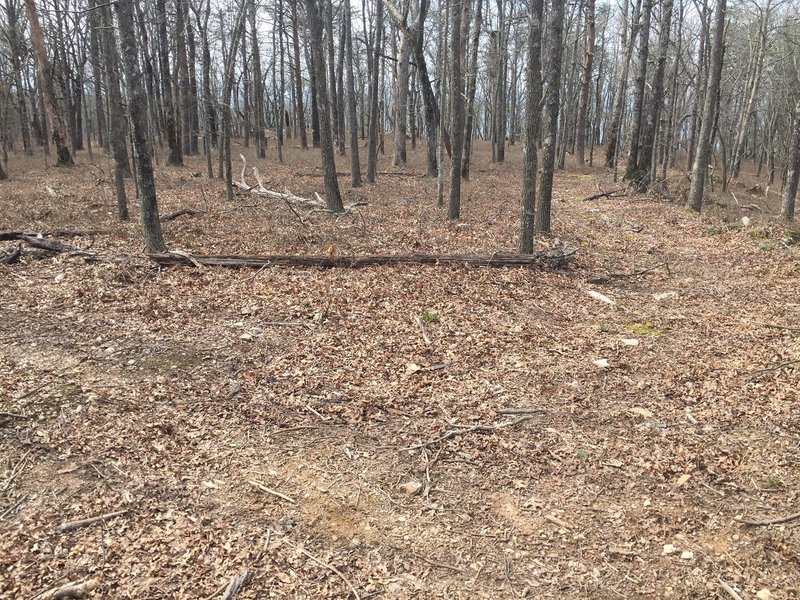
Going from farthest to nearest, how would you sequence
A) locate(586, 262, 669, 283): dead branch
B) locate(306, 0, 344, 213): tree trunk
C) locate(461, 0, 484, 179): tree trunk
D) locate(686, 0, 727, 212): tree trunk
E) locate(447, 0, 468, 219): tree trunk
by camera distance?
1. locate(461, 0, 484, 179): tree trunk
2. locate(686, 0, 727, 212): tree trunk
3. locate(447, 0, 468, 219): tree trunk
4. locate(306, 0, 344, 213): tree trunk
5. locate(586, 262, 669, 283): dead branch

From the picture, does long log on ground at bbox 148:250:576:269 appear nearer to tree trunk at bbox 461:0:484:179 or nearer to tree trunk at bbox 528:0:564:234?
tree trunk at bbox 528:0:564:234

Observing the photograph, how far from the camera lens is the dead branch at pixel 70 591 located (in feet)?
9.35

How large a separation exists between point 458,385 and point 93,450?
320cm

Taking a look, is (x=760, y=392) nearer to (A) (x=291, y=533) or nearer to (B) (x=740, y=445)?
(B) (x=740, y=445)

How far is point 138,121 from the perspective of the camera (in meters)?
7.74

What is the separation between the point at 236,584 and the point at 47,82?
2101cm

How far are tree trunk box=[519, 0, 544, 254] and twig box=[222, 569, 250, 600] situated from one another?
7.08 m

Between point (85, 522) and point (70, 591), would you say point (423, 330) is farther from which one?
point (70, 591)

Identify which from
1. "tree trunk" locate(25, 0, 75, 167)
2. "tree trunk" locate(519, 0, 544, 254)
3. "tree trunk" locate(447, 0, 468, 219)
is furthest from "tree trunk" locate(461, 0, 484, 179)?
"tree trunk" locate(25, 0, 75, 167)

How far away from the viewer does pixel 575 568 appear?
3.26 metres

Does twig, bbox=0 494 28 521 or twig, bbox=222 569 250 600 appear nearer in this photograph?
twig, bbox=222 569 250 600

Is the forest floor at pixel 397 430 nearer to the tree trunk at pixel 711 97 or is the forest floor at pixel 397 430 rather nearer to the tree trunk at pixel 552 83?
the tree trunk at pixel 552 83

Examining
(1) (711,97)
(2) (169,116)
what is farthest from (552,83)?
(2) (169,116)

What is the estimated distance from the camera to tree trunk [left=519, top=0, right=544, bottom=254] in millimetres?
8539
